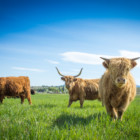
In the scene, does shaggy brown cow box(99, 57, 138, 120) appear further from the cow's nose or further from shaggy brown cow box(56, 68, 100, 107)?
shaggy brown cow box(56, 68, 100, 107)

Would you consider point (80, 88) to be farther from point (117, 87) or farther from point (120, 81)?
point (120, 81)

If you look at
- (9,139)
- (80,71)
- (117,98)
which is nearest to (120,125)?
(117,98)

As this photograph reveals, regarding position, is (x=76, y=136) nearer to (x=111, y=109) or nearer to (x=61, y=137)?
(x=61, y=137)

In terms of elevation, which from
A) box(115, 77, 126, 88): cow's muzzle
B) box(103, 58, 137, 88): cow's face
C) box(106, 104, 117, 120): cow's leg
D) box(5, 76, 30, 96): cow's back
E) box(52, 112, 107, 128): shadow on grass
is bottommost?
box(52, 112, 107, 128): shadow on grass

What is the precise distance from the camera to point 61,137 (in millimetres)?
2346

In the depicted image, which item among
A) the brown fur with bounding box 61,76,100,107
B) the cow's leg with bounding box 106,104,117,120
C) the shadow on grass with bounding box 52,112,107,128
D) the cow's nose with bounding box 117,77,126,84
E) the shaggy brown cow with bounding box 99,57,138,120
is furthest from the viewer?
the brown fur with bounding box 61,76,100,107

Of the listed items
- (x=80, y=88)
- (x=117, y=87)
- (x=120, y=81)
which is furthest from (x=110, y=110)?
(x=80, y=88)

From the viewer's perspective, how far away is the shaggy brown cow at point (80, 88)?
8898mm

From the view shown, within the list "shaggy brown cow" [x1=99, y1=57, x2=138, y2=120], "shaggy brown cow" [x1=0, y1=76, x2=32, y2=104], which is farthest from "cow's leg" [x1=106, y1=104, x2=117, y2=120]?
"shaggy brown cow" [x1=0, y1=76, x2=32, y2=104]

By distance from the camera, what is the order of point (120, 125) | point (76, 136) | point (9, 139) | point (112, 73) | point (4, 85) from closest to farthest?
1. point (9, 139)
2. point (76, 136)
3. point (120, 125)
4. point (112, 73)
5. point (4, 85)

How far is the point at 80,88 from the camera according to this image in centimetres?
963

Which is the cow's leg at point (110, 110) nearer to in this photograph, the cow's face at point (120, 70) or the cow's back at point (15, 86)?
the cow's face at point (120, 70)

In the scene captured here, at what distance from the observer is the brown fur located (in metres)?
8.89

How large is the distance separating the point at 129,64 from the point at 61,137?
2.56 meters
